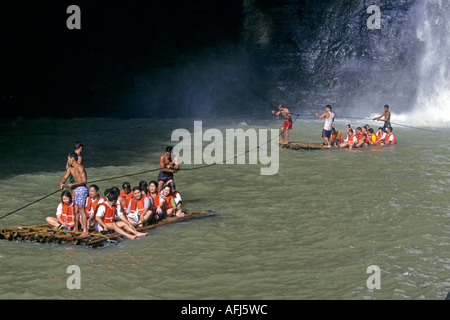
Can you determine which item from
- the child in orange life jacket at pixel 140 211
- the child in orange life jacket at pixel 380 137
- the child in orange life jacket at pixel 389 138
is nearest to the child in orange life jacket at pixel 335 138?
the child in orange life jacket at pixel 380 137

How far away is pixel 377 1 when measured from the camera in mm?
27344

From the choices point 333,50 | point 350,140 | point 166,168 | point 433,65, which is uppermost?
point 333,50

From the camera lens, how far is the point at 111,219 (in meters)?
10.2

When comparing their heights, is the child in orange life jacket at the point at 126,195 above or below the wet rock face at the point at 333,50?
below

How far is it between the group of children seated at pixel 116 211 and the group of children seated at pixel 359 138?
945 centimetres

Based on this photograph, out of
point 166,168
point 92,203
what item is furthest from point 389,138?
point 92,203

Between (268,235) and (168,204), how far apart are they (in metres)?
2.28

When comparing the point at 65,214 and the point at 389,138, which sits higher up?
the point at 389,138

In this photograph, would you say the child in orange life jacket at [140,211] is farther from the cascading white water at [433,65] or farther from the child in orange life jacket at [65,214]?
the cascading white water at [433,65]

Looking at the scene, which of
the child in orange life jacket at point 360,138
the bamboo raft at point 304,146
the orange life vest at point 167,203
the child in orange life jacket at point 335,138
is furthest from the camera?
the child in orange life jacket at point 335,138

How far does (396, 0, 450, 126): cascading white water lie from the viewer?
27.5 m

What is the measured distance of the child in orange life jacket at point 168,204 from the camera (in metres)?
11.3

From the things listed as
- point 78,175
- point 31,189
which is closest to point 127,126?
point 31,189

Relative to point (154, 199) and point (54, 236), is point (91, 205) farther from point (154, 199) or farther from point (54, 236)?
point (154, 199)
